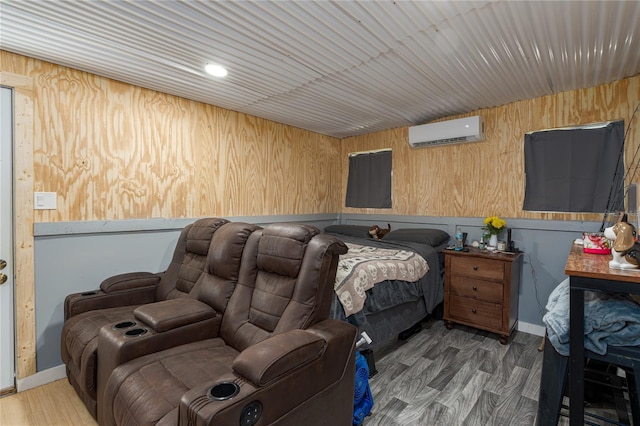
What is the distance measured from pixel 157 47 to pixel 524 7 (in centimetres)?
231

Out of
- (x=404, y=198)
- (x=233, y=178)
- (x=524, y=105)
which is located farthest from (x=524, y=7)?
(x=233, y=178)

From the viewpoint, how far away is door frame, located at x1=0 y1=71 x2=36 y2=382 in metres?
2.18

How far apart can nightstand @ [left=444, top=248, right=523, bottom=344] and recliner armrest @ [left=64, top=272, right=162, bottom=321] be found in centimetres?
288

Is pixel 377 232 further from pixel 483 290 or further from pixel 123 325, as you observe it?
pixel 123 325

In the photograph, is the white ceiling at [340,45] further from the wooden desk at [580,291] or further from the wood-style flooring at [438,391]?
the wood-style flooring at [438,391]

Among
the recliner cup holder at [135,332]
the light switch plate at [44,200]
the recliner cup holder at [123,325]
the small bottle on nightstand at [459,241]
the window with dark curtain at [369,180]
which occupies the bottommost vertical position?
the recliner cup holder at [135,332]

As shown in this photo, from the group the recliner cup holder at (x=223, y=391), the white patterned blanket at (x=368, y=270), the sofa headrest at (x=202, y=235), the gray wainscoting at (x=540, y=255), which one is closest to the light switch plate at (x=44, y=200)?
the sofa headrest at (x=202, y=235)

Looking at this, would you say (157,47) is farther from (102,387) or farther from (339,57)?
(102,387)

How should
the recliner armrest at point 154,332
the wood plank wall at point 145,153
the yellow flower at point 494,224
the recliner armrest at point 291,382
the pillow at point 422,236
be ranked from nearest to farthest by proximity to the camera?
the recliner armrest at point 291,382 < the recliner armrest at point 154,332 < the wood plank wall at point 145,153 < the yellow flower at point 494,224 < the pillow at point 422,236

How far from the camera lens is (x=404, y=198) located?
13.6 ft

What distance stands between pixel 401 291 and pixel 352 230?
1588mm

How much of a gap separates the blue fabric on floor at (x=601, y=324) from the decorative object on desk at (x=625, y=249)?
21 cm

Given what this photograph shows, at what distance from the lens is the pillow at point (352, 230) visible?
409 cm

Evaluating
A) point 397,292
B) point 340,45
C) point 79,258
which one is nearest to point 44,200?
point 79,258
